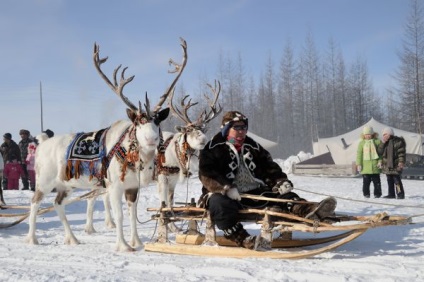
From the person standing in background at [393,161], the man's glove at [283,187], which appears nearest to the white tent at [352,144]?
the person standing in background at [393,161]

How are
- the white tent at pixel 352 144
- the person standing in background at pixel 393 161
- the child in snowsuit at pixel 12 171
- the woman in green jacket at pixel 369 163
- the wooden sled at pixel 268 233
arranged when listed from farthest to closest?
1. the white tent at pixel 352 144
2. the child in snowsuit at pixel 12 171
3. the woman in green jacket at pixel 369 163
4. the person standing in background at pixel 393 161
5. the wooden sled at pixel 268 233

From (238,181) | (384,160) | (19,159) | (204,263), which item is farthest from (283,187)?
(19,159)

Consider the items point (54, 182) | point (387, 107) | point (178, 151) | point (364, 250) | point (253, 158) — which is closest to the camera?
point (364, 250)

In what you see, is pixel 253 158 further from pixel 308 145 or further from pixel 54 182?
pixel 308 145

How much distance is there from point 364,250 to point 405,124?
1411 inches

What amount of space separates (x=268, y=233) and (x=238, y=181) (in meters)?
0.85

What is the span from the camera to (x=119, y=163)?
5.42 meters

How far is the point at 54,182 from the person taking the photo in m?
6.17

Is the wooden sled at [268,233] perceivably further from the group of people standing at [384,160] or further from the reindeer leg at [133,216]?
the group of people standing at [384,160]

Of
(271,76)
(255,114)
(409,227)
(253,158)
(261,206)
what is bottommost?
(409,227)

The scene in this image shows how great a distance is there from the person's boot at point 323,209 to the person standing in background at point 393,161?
6803 mm

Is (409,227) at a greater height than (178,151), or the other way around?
(178,151)

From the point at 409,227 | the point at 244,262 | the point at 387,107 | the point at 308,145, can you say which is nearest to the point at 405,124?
the point at 308,145

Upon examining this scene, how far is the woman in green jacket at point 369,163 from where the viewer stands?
35.6 feet
